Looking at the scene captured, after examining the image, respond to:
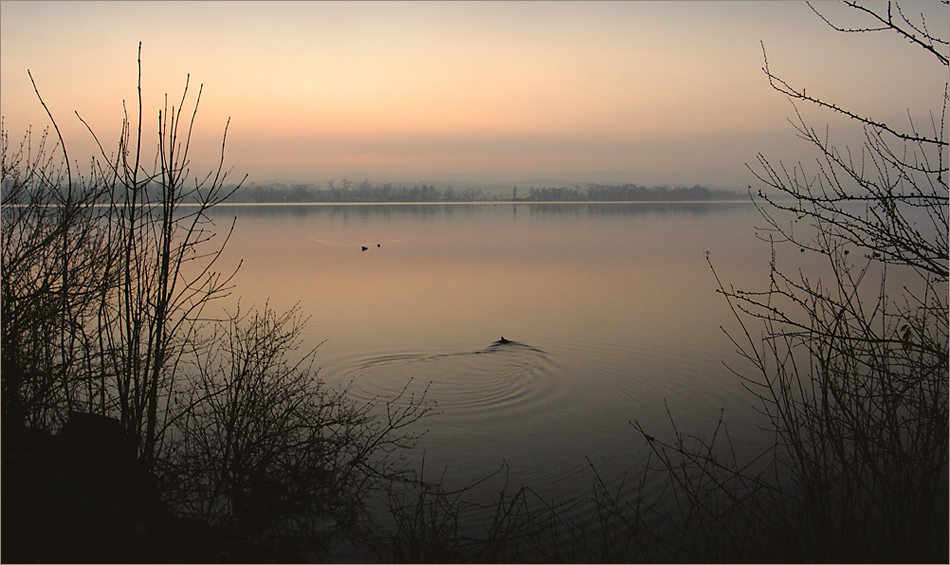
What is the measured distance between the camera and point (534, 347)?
1630 cm

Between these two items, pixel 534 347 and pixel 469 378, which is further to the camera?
pixel 534 347

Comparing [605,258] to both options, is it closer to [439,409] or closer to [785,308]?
[785,308]

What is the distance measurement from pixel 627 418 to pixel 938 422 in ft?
22.8

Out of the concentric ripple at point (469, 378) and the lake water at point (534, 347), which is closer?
the lake water at point (534, 347)

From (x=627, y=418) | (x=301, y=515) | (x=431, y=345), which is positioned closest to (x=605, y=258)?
(x=431, y=345)

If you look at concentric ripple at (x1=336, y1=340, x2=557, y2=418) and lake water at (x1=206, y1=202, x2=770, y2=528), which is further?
concentric ripple at (x1=336, y1=340, x2=557, y2=418)

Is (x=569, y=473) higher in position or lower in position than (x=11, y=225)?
lower

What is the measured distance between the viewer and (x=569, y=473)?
9.48 meters

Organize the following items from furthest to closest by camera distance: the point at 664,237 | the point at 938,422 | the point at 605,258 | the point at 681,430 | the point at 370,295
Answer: the point at 664,237, the point at 605,258, the point at 370,295, the point at 681,430, the point at 938,422

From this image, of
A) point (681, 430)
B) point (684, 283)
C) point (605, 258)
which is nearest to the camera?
point (681, 430)

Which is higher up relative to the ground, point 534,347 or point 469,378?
point 534,347

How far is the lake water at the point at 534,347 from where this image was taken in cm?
1049

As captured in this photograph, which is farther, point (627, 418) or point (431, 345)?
point (431, 345)

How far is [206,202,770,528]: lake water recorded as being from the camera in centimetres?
1049
